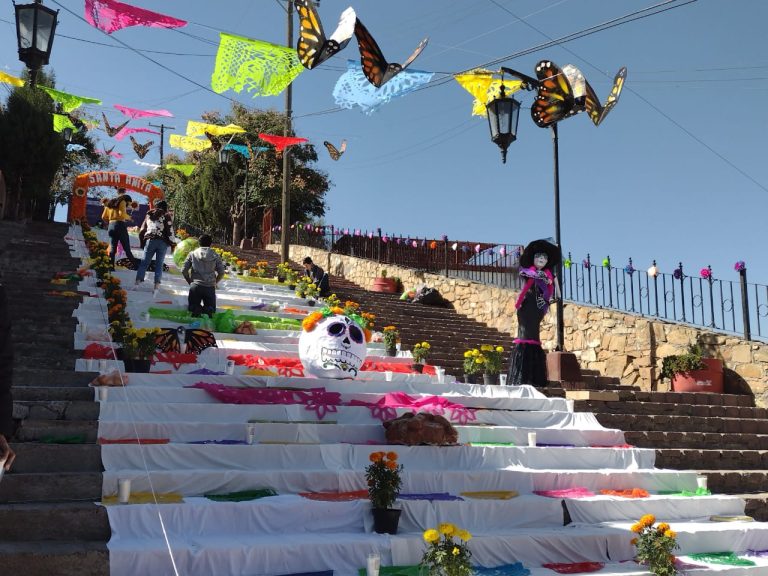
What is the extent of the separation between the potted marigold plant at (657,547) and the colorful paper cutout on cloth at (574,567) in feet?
1.00

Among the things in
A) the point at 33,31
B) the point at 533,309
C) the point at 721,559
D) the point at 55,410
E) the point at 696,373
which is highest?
the point at 33,31

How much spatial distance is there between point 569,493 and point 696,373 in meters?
5.17

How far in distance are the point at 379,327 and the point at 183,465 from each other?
8237mm

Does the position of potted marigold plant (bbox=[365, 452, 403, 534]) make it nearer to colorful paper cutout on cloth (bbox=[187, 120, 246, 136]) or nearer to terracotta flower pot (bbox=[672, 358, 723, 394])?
terracotta flower pot (bbox=[672, 358, 723, 394])

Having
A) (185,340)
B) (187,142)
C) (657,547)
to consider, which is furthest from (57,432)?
(187,142)

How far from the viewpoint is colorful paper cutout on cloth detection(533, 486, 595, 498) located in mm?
6016

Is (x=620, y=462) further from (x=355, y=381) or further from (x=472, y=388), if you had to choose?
(x=355, y=381)

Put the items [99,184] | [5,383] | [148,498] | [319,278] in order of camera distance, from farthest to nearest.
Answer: [99,184]
[319,278]
[148,498]
[5,383]

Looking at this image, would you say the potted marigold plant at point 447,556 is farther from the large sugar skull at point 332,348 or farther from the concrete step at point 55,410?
the large sugar skull at point 332,348

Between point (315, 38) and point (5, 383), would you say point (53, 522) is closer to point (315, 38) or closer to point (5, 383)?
point (5, 383)

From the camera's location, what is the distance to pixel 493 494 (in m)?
5.82

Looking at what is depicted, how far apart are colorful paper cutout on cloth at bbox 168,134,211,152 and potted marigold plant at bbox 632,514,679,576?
24.8 m

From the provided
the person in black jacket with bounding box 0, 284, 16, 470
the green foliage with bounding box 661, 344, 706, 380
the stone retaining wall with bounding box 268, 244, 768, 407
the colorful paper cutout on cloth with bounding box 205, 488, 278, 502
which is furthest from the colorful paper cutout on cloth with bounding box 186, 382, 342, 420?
the stone retaining wall with bounding box 268, 244, 768, 407

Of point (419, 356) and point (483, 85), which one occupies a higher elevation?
point (483, 85)
